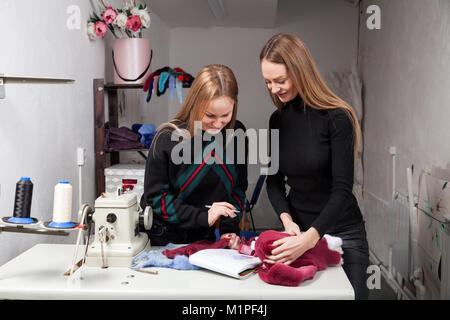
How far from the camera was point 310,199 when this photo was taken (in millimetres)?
1665

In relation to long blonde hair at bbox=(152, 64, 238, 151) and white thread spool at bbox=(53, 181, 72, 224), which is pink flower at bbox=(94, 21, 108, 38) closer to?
long blonde hair at bbox=(152, 64, 238, 151)

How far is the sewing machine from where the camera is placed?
1512mm

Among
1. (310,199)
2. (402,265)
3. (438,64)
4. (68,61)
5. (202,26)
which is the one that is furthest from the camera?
(202,26)

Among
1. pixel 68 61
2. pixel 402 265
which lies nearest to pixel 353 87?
pixel 402 265

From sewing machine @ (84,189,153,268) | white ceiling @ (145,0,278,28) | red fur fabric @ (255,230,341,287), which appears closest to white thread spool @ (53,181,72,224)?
sewing machine @ (84,189,153,268)

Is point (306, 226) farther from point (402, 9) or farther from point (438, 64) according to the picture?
point (402, 9)

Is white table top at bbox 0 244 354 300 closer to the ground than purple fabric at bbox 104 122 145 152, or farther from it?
closer to the ground

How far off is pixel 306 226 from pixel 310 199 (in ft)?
0.36

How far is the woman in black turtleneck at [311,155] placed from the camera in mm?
1503

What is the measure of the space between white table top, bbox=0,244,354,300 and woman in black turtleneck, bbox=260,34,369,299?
13cm

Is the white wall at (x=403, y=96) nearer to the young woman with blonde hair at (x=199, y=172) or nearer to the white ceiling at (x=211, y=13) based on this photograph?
the white ceiling at (x=211, y=13)

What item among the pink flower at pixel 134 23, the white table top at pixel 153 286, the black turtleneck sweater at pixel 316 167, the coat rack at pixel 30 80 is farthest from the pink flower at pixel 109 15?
the white table top at pixel 153 286

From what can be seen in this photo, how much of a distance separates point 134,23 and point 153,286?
1840mm

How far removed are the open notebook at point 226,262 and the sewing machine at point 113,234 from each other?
0.24m
